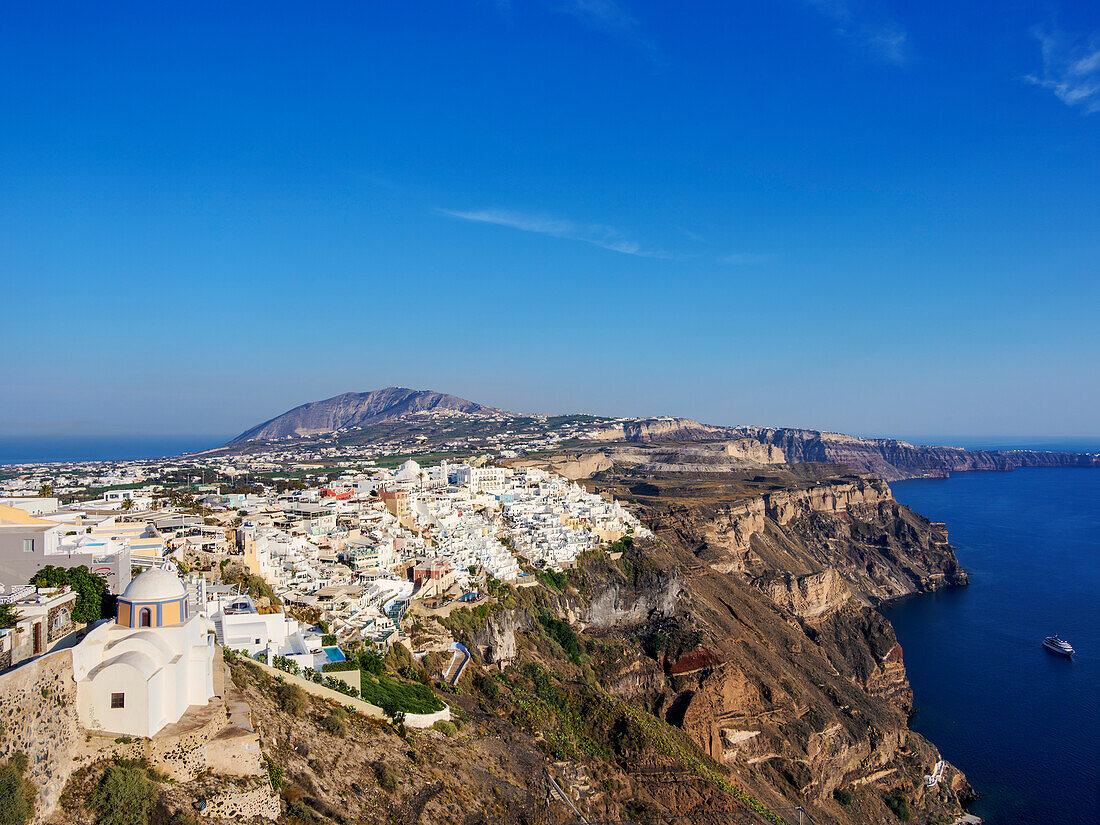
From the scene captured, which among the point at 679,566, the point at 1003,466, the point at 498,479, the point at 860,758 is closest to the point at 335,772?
the point at 860,758

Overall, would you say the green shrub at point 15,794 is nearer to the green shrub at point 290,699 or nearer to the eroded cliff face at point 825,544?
the green shrub at point 290,699

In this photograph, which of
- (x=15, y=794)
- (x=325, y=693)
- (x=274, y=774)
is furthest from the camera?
(x=325, y=693)

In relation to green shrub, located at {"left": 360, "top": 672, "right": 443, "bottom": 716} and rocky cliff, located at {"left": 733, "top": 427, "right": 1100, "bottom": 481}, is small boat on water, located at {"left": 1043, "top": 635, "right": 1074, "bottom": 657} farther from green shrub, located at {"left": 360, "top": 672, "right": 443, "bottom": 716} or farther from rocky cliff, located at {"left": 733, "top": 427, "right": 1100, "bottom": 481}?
rocky cliff, located at {"left": 733, "top": 427, "right": 1100, "bottom": 481}

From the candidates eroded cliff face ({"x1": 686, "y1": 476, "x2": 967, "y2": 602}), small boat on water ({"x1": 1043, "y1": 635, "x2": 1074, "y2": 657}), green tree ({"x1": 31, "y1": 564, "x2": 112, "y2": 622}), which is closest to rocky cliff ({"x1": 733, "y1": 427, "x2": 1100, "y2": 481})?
eroded cliff face ({"x1": 686, "y1": 476, "x2": 967, "y2": 602})

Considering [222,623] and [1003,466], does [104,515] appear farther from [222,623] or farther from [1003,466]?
[1003,466]

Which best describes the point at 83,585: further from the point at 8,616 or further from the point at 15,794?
the point at 15,794

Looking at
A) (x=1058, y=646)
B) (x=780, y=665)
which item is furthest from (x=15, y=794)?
(x=1058, y=646)
